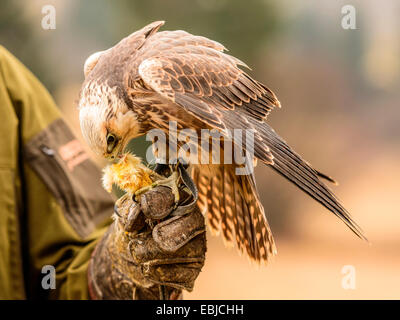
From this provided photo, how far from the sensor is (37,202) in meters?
1.56

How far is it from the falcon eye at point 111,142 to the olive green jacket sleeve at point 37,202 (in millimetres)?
631

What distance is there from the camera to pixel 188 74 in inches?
39.8

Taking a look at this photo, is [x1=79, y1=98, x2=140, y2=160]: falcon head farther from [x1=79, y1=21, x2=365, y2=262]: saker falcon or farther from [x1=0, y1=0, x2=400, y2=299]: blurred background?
[x1=0, y1=0, x2=400, y2=299]: blurred background

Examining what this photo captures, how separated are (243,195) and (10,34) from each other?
126 cm

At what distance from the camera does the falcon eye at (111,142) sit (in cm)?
100

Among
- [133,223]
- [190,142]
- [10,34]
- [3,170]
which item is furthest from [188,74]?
[10,34]

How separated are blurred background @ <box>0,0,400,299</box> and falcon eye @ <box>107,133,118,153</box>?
66 cm

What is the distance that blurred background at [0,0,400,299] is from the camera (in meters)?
1.74

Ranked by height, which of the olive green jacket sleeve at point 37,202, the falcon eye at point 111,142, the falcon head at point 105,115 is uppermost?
the falcon head at point 105,115

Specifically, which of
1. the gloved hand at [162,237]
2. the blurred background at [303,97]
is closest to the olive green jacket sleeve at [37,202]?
the blurred background at [303,97]

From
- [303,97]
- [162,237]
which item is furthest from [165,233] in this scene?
[303,97]

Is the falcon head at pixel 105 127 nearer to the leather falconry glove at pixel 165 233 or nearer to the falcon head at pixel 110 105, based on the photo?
the falcon head at pixel 110 105

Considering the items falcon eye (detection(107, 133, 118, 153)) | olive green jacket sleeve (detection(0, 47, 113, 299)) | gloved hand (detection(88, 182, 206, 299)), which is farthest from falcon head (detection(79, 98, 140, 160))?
olive green jacket sleeve (detection(0, 47, 113, 299))
